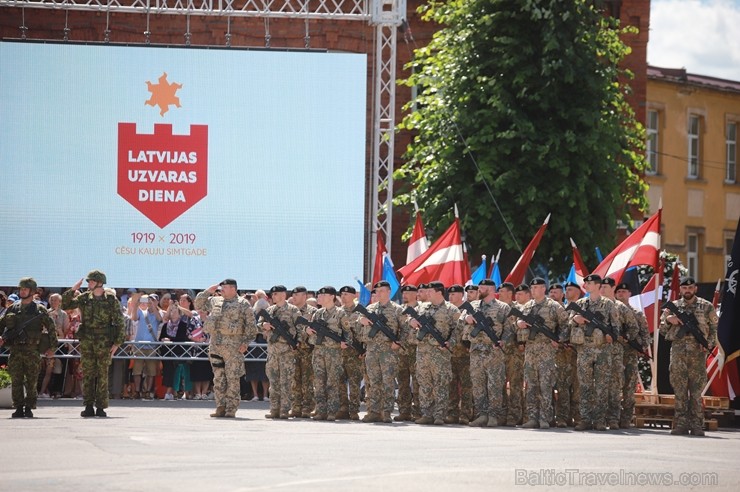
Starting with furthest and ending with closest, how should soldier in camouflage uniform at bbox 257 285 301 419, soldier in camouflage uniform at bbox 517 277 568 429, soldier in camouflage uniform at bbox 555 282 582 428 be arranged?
1. soldier in camouflage uniform at bbox 257 285 301 419
2. soldier in camouflage uniform at bbox 555 282 582 428
3. soldier in camouflage uniform at bbox 517 277 568 429

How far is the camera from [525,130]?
28.7 metres

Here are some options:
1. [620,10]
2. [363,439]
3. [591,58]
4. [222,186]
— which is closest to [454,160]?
[591,58]

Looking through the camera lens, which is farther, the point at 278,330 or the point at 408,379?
the point at 408,379

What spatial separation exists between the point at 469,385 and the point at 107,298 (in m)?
5.24

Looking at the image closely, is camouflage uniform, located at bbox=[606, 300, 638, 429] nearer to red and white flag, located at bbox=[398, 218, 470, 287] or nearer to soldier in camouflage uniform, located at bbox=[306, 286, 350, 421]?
soldier in camouflage uniform, located at bbox=[306, 286, 350, 421]

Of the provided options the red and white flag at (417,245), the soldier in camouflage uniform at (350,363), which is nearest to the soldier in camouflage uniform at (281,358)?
the soldier in camouflage uniform at (350,363)

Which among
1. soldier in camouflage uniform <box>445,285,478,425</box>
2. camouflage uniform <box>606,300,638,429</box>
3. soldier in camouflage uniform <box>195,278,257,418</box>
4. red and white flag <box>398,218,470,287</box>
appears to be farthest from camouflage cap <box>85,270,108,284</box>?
camouflage uniform <box>606,300,638,429</box>

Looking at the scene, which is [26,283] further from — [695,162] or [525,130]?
[695,162]

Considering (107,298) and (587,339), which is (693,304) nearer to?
(587,339)

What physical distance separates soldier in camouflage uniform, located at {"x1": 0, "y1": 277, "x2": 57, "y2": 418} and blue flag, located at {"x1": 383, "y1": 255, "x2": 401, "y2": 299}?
6.47 meters

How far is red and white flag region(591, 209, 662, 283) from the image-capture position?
19703 mm

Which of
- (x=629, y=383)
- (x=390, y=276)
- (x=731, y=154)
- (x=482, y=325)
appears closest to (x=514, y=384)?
(x=482, y=325)

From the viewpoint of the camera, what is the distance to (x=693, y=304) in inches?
701

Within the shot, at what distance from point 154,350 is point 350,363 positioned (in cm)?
511
